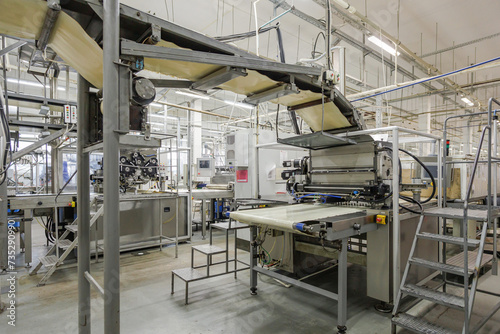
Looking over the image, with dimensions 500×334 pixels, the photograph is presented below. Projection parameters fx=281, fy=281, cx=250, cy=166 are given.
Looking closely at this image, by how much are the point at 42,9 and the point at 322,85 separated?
6.59ft

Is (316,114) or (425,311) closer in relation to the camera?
(425,311)

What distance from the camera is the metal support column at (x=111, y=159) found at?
1.39m

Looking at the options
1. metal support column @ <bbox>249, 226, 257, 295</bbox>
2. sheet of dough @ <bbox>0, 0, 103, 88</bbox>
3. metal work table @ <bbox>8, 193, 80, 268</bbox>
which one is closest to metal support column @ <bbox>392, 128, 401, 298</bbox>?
metal support column @ <bbox>249, 226, 257, 295</bbox>

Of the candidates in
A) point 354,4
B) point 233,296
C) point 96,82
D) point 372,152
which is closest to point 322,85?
point 372,152

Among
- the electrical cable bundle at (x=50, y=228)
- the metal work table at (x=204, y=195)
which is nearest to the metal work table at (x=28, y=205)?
the electrical cable bundle at (x=50, y=228)

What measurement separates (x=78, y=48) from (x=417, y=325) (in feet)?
10.1

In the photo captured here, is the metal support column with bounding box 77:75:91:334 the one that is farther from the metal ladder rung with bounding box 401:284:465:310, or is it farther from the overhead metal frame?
the metal ladder rung with bounding box 401:284:465:310

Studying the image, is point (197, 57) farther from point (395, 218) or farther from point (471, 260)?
point (471, 260)

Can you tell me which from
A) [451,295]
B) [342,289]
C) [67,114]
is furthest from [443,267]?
[67,114]

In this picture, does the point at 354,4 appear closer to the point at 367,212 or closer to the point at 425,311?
the point at 367,212

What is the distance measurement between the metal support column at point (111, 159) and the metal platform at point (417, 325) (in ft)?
6.92

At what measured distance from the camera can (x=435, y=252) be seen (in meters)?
3.36

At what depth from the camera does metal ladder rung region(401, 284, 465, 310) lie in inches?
84.3

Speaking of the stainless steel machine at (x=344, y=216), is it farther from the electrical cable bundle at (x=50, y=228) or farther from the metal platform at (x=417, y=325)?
the electrical cable bundle at (x=50, y=228)
